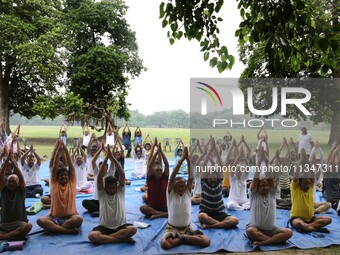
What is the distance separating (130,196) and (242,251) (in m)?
3.89

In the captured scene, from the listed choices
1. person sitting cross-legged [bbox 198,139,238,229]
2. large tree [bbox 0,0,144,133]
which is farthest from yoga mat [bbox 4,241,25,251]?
large tree [bbox 0,0,144,133]

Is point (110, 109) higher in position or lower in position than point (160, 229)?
higher

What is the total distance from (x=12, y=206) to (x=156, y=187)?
92.8 inches

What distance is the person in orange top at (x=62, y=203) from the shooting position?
5395 mm

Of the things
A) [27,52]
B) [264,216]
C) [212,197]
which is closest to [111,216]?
[212,197]

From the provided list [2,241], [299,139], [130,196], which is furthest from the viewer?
[299,139]

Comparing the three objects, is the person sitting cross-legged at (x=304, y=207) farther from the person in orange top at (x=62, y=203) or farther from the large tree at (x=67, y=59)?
the large tree at (x=67, y=59)

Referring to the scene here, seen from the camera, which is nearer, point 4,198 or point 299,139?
point 4,198

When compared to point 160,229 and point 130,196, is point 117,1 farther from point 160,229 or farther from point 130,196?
point 160,229

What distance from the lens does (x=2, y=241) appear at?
4879 mm

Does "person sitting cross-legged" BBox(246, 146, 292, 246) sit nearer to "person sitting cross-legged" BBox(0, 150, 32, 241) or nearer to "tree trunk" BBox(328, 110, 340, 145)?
"person sitting cross-legged" BBox(0, 150, 32, 241)

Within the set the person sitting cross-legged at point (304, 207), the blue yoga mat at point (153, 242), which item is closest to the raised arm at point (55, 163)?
the blue yoga mat at point (153, 242)

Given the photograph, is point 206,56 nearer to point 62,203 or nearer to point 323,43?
point 323,43

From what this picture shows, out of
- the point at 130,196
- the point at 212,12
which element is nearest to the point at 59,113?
the point at 130,196
